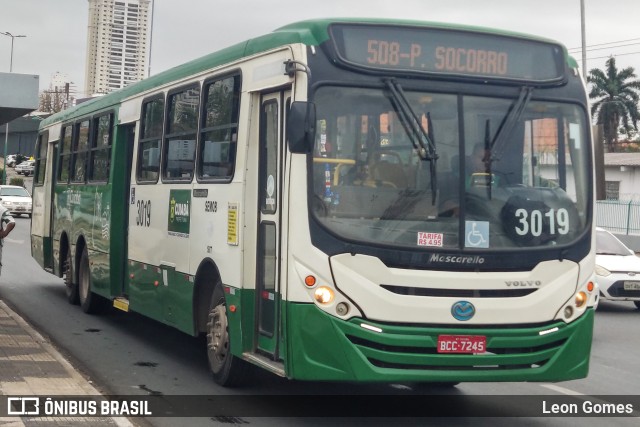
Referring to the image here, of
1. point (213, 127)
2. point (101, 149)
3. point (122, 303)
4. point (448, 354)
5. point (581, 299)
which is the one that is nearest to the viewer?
point (448, 354)

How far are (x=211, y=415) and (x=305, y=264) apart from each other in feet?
5.51

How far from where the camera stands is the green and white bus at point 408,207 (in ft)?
25.4

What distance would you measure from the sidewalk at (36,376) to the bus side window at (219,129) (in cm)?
229

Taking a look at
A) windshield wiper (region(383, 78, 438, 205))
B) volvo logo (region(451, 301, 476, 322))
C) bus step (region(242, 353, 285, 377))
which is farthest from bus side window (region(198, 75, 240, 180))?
volvo logo (region(451, 301, 476, 322))

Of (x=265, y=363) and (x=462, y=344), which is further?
(x=265, y=363)

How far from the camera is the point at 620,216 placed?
37.8 m

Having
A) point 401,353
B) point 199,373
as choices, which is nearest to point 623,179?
point 199,373

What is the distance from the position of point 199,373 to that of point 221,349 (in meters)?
1.15

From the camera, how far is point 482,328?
789 cm

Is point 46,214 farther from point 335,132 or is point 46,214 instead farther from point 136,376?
point 335,132

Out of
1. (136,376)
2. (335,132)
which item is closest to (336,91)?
(335,132)

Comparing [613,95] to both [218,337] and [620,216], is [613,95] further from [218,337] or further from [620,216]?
[218,337]

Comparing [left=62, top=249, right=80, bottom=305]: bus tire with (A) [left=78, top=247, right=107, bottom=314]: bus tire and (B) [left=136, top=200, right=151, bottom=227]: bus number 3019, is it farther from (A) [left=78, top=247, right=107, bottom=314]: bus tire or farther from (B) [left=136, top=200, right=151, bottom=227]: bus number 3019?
(B) [left=136, top=200, right=151, bottom=227]: bus number 3019

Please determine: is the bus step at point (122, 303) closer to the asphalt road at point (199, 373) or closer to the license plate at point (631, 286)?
the asphalt road at point (199, 373)
